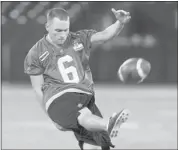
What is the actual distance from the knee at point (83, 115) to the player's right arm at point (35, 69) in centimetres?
45

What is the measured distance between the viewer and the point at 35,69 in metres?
4.55

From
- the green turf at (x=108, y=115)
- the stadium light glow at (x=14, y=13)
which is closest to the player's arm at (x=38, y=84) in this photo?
the green turf at (x=108, y=115)

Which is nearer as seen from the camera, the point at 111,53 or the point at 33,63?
the point at 33,63

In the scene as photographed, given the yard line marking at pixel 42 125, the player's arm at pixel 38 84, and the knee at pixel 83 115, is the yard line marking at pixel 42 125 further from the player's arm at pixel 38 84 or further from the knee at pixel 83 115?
the knee at pixel 83 115

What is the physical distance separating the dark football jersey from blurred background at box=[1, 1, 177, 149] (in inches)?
225

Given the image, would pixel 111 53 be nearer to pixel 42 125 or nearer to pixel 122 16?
pixel 42 125

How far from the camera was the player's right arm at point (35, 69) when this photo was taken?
4.50 m

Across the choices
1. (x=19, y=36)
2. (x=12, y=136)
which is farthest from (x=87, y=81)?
(x=19, y=36)

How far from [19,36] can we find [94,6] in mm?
3051

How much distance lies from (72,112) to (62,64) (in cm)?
47

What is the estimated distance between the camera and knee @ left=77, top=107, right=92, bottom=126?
4348 mm

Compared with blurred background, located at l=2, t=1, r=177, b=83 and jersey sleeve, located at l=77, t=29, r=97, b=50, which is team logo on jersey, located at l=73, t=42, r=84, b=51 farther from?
blurred background, located at l=2, t=1, r=177, b=83

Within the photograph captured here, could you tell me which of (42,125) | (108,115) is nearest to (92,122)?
(42,125)

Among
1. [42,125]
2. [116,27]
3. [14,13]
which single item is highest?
[116,27]
